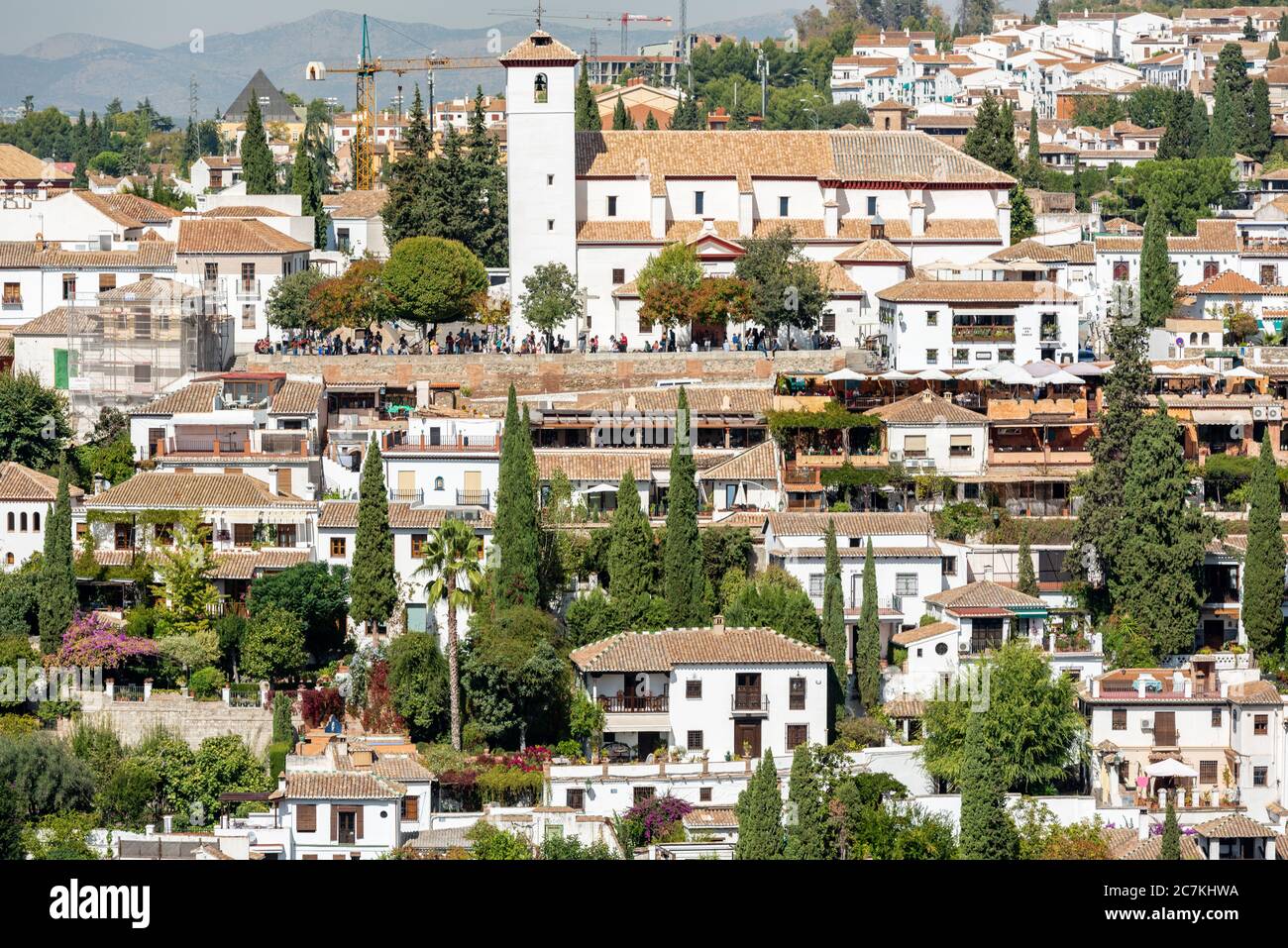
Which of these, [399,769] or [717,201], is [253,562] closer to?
[399,769]

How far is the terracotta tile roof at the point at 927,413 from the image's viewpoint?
3053cm

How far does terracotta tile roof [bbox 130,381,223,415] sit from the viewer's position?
102 ft

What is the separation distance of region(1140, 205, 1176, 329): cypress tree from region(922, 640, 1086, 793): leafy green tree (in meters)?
15.4

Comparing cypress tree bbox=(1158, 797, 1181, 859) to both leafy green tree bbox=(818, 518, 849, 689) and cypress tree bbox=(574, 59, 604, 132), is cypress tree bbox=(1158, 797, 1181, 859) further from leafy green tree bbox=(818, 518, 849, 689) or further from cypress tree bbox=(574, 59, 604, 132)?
cypress tree bbox=(574, 59, 604, 132)

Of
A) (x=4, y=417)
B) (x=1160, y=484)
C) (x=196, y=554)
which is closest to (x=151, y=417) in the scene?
(x=4, y=417)

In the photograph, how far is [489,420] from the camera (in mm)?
30016

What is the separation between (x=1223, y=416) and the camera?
104 feet

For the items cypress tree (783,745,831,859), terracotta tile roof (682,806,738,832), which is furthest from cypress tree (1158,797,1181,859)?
terracotta tile roof (682,806,738,832)

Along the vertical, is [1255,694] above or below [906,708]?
above

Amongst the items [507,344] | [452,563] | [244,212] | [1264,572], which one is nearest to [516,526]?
[452,563]

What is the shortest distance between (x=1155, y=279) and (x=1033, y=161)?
1771cm

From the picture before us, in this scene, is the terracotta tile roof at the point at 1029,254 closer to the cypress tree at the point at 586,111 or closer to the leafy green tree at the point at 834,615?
the cypress tree at the point at 586,111
